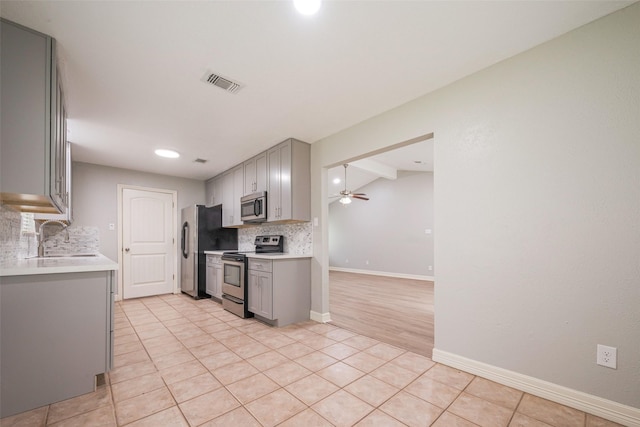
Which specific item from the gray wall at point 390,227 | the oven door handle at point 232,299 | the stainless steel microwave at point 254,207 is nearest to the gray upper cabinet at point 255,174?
the stainless steel microwave at point 254,207

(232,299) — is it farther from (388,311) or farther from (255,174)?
(388,311)

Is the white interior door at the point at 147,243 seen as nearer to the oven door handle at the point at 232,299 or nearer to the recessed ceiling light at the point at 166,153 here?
the recessed ceiling light at the point at 166,153

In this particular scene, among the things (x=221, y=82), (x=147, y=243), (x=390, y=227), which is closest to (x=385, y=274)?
(x=390, y=227)

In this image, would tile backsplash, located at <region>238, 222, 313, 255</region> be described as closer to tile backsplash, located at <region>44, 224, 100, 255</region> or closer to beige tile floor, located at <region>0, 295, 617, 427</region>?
beige tile floor, located at <region>0, 295, 617, 427</region>

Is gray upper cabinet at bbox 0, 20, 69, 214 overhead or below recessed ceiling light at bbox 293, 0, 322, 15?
below

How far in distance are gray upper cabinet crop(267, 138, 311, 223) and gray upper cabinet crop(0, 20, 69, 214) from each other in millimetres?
2271

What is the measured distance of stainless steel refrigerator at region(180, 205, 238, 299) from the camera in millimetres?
4938

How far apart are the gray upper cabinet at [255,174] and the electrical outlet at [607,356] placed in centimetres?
369

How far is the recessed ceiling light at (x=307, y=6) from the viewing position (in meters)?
1.51

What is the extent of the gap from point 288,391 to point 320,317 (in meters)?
1.60

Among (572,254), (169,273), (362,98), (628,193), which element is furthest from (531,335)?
(169,273)

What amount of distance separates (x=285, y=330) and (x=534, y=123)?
3.10 meters

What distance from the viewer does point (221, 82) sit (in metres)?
2.33

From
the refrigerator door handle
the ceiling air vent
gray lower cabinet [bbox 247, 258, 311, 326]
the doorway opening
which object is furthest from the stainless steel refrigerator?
the ceiling air vent
